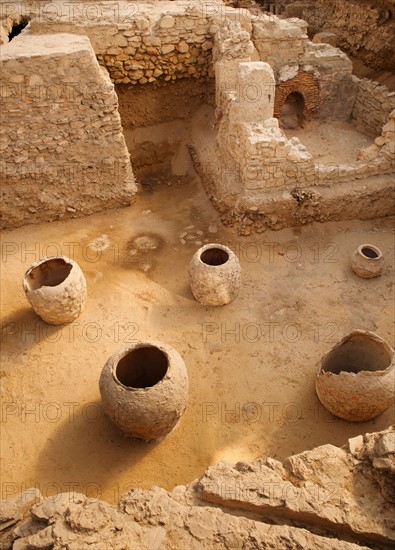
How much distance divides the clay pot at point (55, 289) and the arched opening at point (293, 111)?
539 centimetres

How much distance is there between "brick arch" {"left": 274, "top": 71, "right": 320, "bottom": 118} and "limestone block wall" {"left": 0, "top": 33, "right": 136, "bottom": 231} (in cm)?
331

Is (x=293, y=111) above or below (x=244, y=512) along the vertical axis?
above

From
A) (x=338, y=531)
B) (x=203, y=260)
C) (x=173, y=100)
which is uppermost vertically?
(x=173, y=100)

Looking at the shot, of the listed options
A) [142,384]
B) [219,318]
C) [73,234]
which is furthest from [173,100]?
[142,384]

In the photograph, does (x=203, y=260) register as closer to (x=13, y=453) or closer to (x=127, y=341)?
(x=127, y=341)

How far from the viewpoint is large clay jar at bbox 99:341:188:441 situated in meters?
3.94

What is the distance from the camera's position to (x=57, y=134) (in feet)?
20.8

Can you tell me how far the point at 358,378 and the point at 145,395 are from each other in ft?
6.87

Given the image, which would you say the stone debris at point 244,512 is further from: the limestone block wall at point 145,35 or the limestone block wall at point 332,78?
the limestone block wall at point 332,78

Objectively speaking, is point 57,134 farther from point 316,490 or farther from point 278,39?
point 316,490

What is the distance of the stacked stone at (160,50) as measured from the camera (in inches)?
279

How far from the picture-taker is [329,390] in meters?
4.38

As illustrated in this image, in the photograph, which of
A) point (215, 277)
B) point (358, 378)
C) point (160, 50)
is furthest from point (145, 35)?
point (358, 378)

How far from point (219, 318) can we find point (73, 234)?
2.90 m
